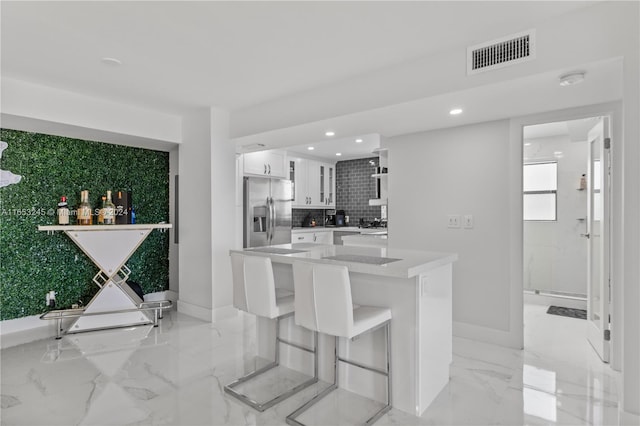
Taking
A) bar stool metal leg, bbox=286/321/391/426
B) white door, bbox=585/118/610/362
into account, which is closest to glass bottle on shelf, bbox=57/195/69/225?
bar stool metal leg, bbox=286/321/391/426

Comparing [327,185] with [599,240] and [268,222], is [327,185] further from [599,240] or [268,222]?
[599,240]

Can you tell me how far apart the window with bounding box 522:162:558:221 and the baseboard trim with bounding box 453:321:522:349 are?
2.58 meters

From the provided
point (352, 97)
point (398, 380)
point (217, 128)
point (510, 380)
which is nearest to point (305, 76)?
point (352, 97)

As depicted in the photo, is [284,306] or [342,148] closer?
[284,306]

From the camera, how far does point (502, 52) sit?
2387mm

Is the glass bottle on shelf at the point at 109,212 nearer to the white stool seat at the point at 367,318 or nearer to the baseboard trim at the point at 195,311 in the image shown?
the baseboard trim at the point at 195,311

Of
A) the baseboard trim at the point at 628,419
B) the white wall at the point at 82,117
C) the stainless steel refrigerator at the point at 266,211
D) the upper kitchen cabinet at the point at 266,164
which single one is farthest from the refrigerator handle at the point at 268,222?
the baseboard trim at the point at 628,419

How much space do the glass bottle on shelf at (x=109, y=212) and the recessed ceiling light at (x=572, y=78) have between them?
4354mm

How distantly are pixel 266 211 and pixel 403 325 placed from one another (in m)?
3.75

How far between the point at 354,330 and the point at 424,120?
2.19 m

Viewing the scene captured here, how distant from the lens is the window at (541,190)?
5211 mm

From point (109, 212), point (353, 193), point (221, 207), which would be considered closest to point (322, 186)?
point (353, 193)

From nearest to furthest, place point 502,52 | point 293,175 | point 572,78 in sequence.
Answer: point 572,78
point 502,52
point 293,175

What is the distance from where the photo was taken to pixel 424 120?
3404 mm
